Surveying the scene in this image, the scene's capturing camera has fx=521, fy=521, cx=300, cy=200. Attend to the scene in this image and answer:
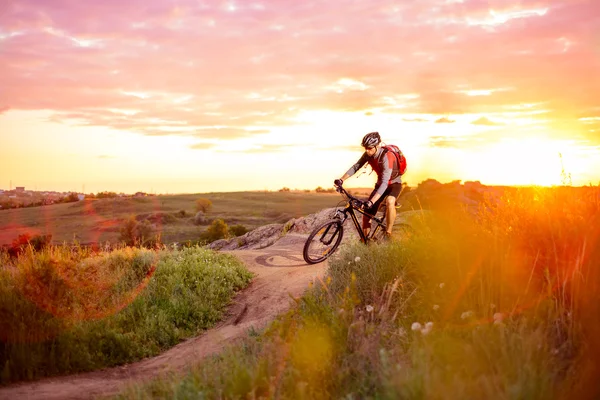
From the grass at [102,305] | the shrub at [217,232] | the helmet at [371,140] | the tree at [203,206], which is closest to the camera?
the grass at [102,305]

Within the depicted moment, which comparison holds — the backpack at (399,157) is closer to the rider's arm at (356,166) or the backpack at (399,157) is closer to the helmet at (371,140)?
the helmet at (371,140)

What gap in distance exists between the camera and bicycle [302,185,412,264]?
12414mm

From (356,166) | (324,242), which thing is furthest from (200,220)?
(356,166)

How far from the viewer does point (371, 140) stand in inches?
461

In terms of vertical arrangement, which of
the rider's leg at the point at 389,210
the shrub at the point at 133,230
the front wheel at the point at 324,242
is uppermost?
the rider's leg at the point at 389,210

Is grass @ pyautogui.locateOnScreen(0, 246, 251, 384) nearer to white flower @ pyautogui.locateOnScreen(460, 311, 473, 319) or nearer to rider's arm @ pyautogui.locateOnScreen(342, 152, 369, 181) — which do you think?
rider's arm @ pyautogui.locateOnScreen(342, 152, 369, 181)

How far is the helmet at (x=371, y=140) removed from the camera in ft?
38.3

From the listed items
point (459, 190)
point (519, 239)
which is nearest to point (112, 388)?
point (519, 239)

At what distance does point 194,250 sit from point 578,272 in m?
9.99

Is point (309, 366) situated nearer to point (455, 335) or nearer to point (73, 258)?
point (455, 335)

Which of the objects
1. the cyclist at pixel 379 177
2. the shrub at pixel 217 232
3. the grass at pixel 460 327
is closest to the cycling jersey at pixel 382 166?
the cyclist at pixel 379 177

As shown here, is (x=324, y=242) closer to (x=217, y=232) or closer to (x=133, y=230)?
(x=217, y=232)

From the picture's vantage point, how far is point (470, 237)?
789 cm

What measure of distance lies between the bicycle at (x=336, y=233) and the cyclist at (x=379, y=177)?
0.20 meters
